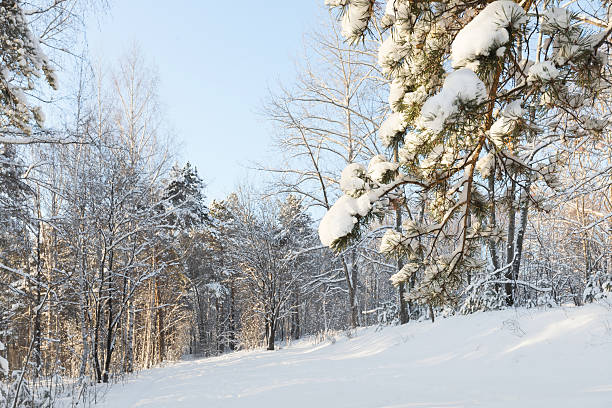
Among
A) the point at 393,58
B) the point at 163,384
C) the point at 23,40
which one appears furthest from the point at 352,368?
the point at 23,40

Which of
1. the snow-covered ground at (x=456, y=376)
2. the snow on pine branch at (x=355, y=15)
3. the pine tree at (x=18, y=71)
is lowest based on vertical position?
the snow-covered ground at (x=456, y=376)

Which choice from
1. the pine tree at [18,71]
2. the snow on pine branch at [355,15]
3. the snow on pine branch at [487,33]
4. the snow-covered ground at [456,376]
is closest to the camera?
the snow on pine branch at [487,33]

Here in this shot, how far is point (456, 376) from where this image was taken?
4.49 metres

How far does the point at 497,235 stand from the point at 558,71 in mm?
1640

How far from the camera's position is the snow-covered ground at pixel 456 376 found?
3.42 meters

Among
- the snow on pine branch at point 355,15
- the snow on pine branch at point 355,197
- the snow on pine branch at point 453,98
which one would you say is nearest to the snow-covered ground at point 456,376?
the snow on pine branch at point 355,197

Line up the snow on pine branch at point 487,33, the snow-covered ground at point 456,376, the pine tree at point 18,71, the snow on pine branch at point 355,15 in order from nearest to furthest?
the snow on pine branch at point 487,33 → the snow on pine branch at point 355,15 → the snow-covered ground at point 456,376 → the pine tree at point 18,71

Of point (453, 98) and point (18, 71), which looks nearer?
point (453, 98)

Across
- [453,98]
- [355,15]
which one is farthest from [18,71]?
[453,98]

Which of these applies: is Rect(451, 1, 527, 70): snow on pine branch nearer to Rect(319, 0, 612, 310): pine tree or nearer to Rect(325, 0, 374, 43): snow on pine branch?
Rect(319, 0, 612, 310): pine tree

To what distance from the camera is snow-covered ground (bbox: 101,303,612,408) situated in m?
3.42

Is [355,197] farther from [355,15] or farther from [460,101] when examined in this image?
[355,15]

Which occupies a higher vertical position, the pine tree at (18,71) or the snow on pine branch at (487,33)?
the pine tree at (18,71)

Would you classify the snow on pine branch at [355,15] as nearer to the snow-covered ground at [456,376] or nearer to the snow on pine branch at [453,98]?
the snow on pine branch at [453,98]
